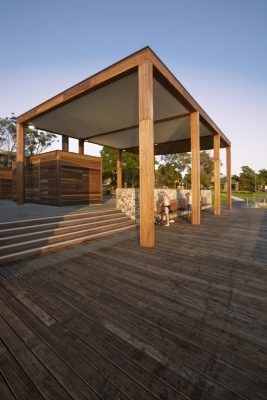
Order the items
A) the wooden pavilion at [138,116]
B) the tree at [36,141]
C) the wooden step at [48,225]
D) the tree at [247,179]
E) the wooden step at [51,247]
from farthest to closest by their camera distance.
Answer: the tree at [247,179] < the tree at [36,141] < the wooden pavilion at [138,116] < the wooden step at [48,225] < the wooden step at [51,247]

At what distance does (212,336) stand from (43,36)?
14.1m

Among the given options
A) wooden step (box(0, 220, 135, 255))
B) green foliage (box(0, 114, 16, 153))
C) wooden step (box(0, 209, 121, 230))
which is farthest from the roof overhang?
green foliage (box(0, 114, 16, 153))

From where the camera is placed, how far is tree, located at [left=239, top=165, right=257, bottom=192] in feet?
215

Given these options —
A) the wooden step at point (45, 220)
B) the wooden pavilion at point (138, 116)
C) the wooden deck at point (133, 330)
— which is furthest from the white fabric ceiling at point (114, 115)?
the wooden deck at point (133, 330)

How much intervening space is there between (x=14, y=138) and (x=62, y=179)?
27276 millimetres

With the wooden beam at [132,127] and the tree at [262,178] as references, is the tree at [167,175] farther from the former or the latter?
the tree at [262,178]

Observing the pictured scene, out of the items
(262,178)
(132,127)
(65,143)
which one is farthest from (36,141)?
(262,178)

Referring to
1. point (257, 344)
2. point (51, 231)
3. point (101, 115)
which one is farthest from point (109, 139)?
point (257, 344)

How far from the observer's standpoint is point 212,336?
1.91 metres

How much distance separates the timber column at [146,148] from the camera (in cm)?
500

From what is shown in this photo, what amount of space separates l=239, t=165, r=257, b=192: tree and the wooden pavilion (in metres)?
61.4

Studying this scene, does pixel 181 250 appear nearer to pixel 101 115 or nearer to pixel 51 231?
pixel 51 231

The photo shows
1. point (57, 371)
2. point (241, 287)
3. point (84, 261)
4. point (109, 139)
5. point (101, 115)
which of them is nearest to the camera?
point (57, 371)

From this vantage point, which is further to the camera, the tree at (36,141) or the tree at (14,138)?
the tree at (36,141)
